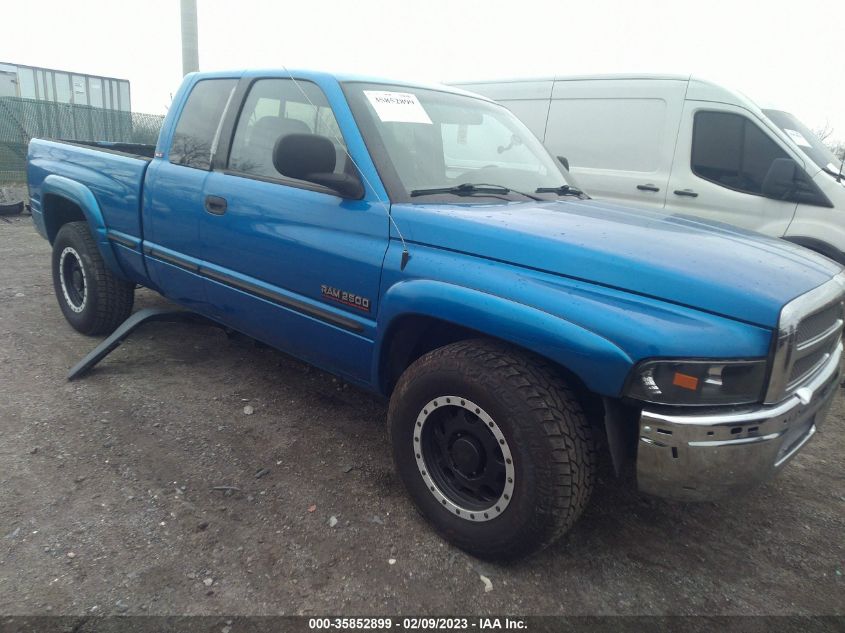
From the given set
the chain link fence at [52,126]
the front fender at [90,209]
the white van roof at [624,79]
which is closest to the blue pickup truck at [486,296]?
the front fender at [90,209]

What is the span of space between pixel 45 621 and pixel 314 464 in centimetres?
126

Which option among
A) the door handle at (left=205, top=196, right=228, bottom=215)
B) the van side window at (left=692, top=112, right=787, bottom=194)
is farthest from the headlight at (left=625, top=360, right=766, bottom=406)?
the van side window at (left=692, top=112, right=787, bottom=194)

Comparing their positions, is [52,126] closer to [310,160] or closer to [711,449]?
[310,160]

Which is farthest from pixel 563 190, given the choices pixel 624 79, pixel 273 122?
pixel 624 79

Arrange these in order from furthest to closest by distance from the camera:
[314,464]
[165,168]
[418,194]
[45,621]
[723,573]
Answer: [165,168]
[314,464]
[418,194]
[723,573]
[45,621]

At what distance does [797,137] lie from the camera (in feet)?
16.8

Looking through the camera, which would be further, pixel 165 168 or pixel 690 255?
pixel 165 168

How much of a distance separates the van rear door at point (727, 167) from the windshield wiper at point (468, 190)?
275 centimetres

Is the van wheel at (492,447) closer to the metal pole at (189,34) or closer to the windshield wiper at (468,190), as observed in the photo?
the windshield wiper at (468,190)

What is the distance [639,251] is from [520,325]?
0.49m

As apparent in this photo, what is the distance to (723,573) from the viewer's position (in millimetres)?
2375

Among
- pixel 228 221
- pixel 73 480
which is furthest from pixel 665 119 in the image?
pixel 73 480

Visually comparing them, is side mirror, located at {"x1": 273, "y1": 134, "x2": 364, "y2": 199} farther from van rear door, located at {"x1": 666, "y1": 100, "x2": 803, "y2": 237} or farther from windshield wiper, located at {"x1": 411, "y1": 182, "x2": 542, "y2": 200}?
van rear door, located at {"x1": 666, "y1": 100, "x2": 803, "y2": 237}

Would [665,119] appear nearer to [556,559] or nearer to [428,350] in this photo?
[428,350]
